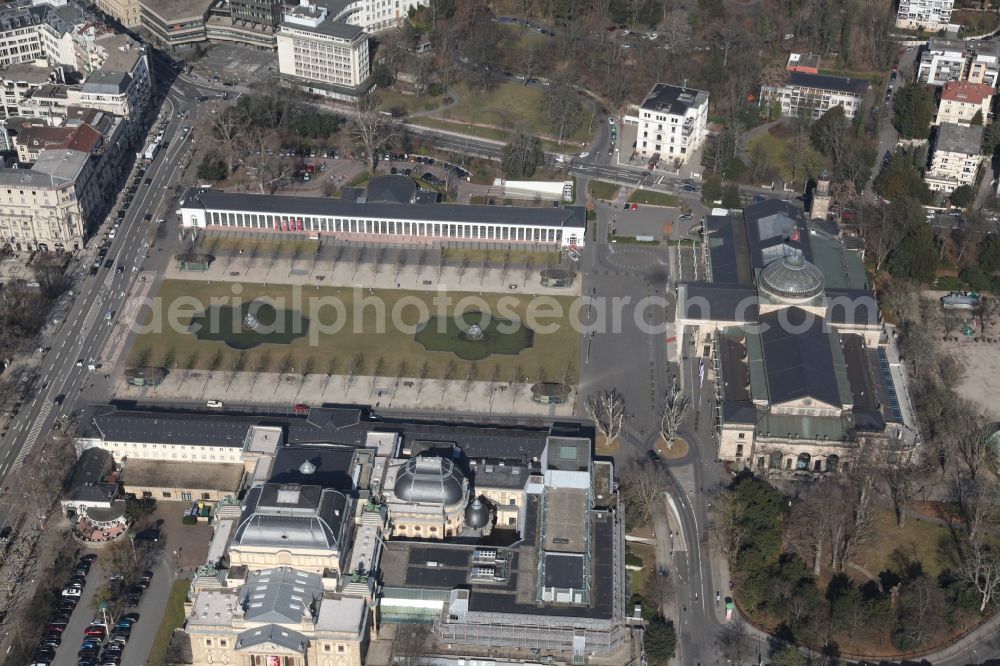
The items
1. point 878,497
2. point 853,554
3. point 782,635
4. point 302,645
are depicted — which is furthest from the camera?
point 878,497

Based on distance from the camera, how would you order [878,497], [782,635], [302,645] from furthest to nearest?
[878,497]
[782,635]
[302,645]

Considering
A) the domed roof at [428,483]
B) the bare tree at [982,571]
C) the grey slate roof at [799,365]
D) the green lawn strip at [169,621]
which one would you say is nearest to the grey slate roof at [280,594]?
the green lawn strip at [169,621]

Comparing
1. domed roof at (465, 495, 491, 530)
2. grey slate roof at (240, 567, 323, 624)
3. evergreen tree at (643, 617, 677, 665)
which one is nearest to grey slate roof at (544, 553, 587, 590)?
evergreen tree at (643, 617, 677, 665)

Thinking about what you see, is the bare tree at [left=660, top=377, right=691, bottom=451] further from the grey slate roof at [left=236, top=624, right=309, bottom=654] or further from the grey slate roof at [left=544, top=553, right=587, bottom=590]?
the grey slate roof at [left=236, top=624, right=309, bottom=654]

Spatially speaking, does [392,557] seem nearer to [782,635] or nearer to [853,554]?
[782,635]

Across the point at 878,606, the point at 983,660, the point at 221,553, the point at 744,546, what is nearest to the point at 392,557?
the point at 221,553
